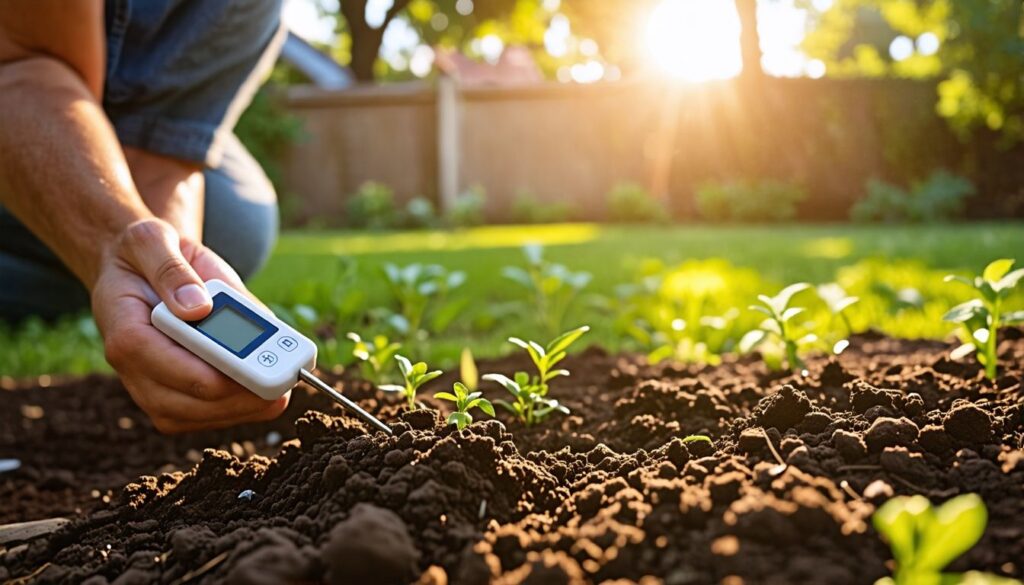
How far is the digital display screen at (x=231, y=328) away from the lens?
4.38ft

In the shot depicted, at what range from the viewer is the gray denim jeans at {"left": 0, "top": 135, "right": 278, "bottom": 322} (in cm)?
338

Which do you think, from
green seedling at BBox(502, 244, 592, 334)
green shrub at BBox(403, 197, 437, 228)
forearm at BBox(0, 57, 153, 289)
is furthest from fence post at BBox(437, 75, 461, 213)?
forearm at BBox(0, 57, 153, 289)

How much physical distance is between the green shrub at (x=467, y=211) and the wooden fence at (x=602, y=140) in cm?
33

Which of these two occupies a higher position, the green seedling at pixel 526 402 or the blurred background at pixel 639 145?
the green seedling at pixel 526 402

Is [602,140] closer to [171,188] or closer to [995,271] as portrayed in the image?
[171,188]

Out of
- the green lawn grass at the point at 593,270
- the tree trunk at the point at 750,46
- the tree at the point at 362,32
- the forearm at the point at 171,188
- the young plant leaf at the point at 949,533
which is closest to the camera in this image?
the young plant leaf at the point at 949,533

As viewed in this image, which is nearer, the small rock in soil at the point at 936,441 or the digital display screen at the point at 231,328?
the small rock in soil at the point at 936,441

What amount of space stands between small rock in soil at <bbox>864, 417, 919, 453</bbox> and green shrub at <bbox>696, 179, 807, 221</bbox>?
10744 mm

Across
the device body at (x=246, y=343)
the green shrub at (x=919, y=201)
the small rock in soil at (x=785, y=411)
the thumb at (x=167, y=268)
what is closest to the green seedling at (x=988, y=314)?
the small rock in soil at (x=785, y=411)

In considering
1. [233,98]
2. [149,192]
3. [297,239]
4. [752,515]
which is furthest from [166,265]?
[297,239]

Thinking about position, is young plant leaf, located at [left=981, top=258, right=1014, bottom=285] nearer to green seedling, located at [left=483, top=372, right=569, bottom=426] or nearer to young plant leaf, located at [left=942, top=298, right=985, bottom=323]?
young plant leaf, located at [left=942, top=298, right=985, bottom=323]

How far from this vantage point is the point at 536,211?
1213 centimetres

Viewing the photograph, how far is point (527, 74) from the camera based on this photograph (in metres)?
22.8

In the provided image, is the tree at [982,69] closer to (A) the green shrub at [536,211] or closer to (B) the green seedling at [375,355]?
(A) the green shrub at [536,211]
